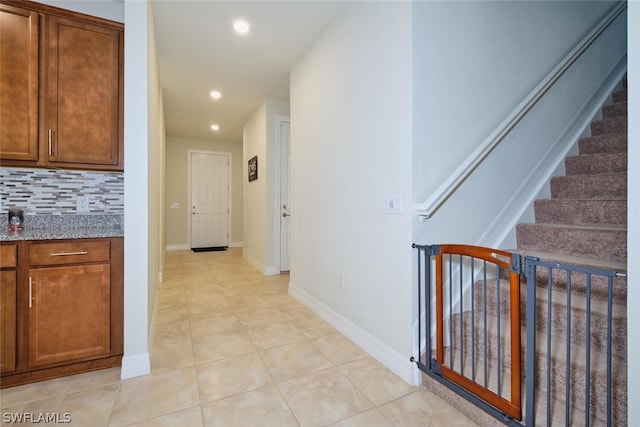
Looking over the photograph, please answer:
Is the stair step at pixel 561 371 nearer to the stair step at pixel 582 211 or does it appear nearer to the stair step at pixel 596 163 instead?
the stair step at pixel 582 211

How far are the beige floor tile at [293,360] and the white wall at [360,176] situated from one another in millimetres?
357

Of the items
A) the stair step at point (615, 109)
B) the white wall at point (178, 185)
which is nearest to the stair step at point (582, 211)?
the stair step at point (615, 109)

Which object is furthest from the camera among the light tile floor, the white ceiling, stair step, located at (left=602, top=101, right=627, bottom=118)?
stair step, located at (left=602, top=101, right=627, bottom=118)

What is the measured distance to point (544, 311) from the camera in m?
1.74

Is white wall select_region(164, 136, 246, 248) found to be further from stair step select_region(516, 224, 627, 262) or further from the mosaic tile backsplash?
stair step select_region(516, 224, 627, 262)

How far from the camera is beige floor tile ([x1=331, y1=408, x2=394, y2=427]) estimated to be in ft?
4.73

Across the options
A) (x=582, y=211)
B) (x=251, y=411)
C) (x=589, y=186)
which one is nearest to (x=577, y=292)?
(x=582, y=211)

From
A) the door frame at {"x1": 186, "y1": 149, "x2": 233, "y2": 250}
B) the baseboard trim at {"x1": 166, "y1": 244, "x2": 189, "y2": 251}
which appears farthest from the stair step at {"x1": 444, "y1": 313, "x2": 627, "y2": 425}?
the baseboard trim at {"x1": 166, "y1": 244, "x2": 189, "y2": 251}

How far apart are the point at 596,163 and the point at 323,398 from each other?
8.58 ft

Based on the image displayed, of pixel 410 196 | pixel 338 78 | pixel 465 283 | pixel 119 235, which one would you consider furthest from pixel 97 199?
pixel 465 283

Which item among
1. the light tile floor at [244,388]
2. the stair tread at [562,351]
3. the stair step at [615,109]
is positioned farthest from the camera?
the stair step at [615,109]

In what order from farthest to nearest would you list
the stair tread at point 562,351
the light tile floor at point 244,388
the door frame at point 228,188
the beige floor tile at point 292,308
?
the door frame at point 228,188, the beige floor tile at point 292,308, the light tile floor at point 244,388, the stair tread at point 562,351

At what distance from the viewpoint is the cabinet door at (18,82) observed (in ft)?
6.00

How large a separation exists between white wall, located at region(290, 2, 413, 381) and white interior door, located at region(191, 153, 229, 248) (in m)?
4.41
